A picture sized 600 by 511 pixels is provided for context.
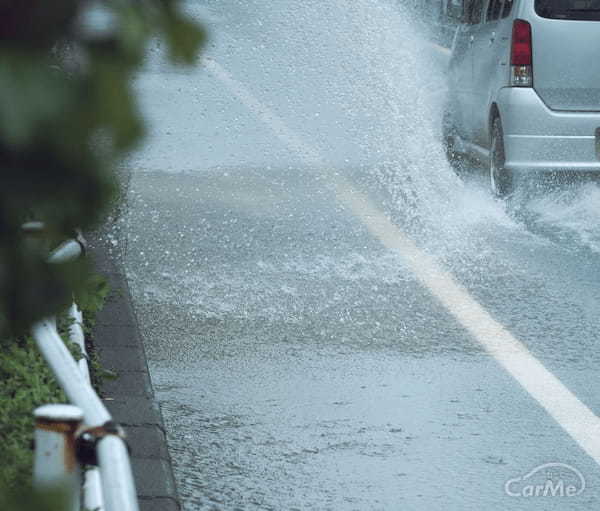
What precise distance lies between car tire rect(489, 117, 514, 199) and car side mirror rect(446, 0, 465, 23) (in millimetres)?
1841

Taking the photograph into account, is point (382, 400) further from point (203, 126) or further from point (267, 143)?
point (203, 126)

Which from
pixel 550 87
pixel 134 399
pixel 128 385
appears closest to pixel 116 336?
pixel 128 385

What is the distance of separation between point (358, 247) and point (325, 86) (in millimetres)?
11045

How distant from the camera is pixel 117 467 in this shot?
212 centimetres

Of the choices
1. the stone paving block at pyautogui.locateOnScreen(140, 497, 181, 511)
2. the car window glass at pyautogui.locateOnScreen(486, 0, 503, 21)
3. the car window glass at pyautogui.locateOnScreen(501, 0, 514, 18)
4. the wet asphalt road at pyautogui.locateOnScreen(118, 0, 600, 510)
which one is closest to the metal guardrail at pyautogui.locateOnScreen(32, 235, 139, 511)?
the wet asphalt road at pyautogui.locateOnScreen(118, 0, 600, 510)

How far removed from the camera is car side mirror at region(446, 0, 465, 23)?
11516mm

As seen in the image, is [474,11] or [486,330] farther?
[474,11]

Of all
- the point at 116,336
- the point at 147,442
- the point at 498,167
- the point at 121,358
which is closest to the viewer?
the point at 147,442

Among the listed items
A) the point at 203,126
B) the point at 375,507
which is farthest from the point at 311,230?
the point at 203,126

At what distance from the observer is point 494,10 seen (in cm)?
1065

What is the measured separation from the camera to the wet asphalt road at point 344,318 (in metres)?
4.45

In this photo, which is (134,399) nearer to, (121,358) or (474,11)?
(121,358)

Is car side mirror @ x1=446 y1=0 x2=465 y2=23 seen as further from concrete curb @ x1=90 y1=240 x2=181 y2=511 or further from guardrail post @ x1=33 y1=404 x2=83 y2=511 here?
guardrail post @ x1=33 y1=404 x2=83 y2=511

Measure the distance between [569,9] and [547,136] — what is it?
2.82ft
